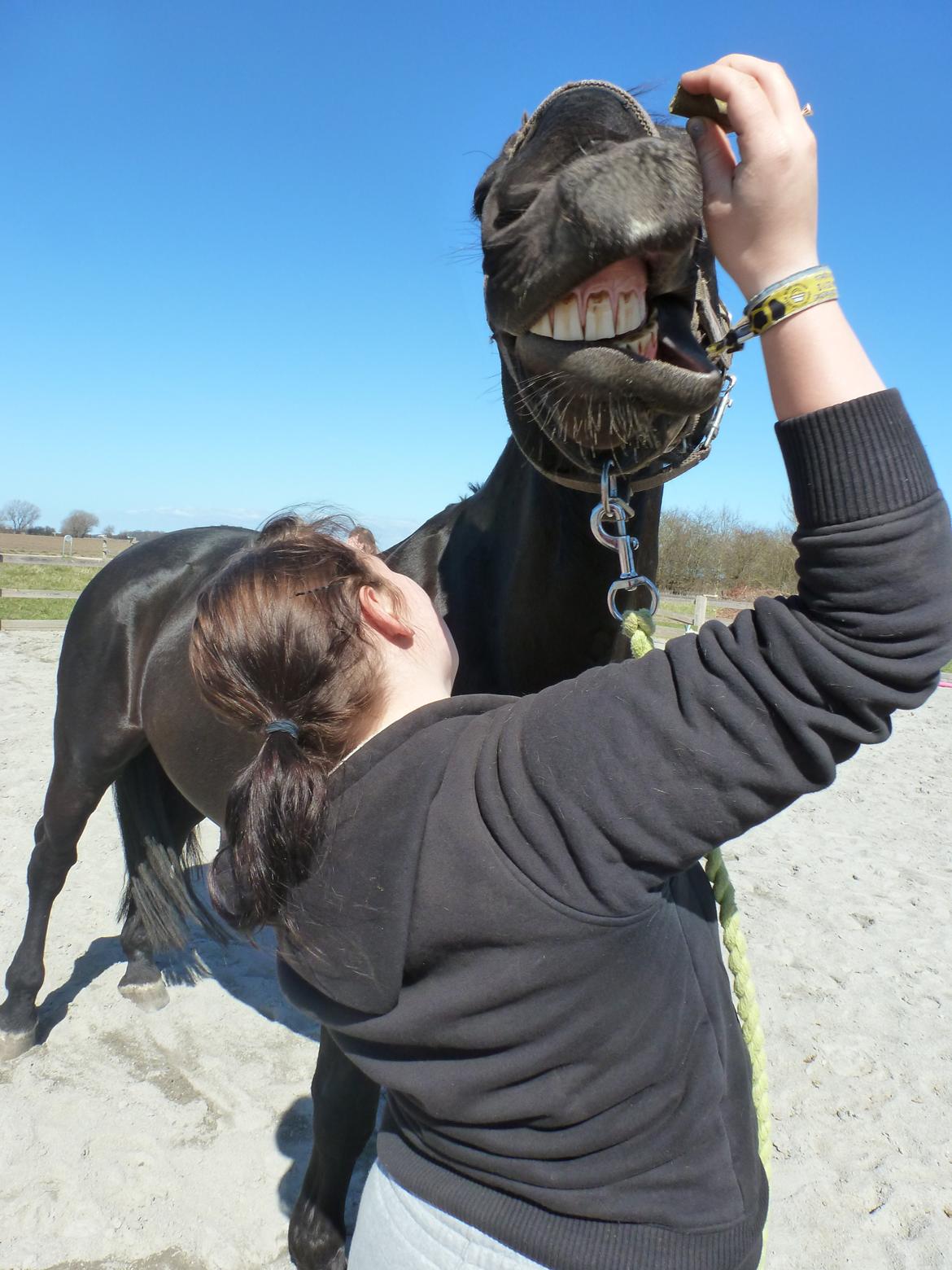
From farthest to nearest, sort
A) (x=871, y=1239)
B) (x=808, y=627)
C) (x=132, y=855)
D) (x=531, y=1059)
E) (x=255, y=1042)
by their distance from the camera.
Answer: (x=132, y=855) < (x=255, y=1042) < (x=871, y=1239) < (x=531, y=1059) < (x=808, y=627)

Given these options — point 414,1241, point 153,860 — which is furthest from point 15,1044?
point 414,1241

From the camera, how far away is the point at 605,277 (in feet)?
3.65

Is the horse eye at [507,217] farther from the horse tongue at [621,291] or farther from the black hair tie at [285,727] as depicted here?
the black hair tie at [285,727]

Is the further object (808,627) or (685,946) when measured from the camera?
(685,946)

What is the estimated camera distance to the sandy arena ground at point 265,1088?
2391 mm

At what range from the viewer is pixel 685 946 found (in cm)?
108

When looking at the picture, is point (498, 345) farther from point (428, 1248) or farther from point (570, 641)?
point (428, 1248)

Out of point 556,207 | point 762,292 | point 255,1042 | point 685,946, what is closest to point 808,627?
point 762,292

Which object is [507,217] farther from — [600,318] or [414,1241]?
[414,1241]

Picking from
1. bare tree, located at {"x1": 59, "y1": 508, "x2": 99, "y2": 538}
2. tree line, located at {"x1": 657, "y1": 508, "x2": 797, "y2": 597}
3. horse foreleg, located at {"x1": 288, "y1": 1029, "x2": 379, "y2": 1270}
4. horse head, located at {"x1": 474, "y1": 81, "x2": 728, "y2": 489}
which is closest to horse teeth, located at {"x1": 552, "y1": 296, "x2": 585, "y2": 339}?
horse head, located at {"x1": 474, "y1": 81, "x2": 728, "y2": 489}

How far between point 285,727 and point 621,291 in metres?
0.76

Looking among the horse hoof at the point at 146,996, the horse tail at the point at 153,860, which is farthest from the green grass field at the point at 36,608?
the horse hoof at the point at 146,996

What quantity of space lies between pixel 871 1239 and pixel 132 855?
119 inches

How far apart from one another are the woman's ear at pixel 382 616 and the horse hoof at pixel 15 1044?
2.98m
